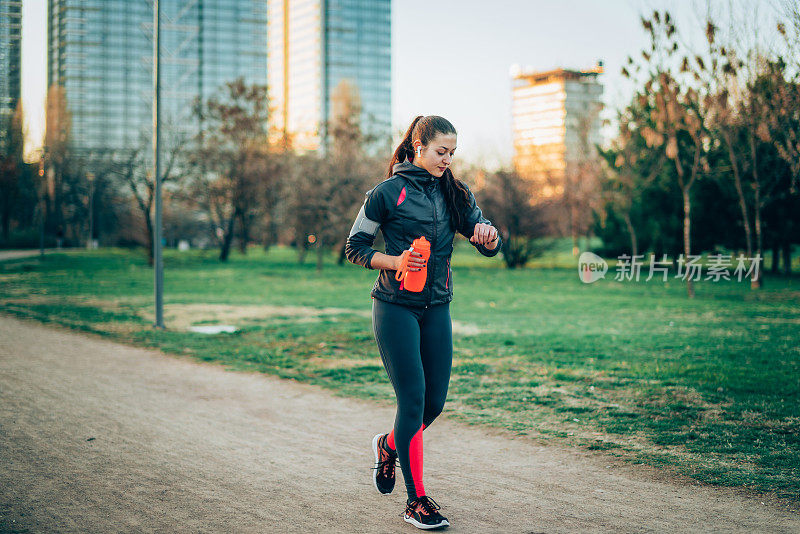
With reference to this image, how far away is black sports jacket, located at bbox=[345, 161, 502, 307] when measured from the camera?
354cm

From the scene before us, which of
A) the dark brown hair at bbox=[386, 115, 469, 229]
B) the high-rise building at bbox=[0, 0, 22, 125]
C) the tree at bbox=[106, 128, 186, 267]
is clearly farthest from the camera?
the tree at bbox=[106, 128, 186, 267]

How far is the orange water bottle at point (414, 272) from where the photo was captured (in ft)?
11.3

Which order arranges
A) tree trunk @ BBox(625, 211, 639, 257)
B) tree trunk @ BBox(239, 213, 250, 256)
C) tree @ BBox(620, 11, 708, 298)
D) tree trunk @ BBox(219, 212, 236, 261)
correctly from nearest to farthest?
tree @ BBox(620, 11, 708, 298), tree trunk @ BBox(625, 211, 639, 257), tree trunk @ BBox(239, 213, 250, 256), tree trunk @ BBox(219, 212, 236, 261)

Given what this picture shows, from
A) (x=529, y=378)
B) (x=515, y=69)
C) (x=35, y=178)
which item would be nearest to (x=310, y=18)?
(x=515, y=69)

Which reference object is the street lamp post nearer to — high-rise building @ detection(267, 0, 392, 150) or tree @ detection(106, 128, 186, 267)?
tree @ detection(106, 128, 186, 267)

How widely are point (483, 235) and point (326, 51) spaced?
528ft

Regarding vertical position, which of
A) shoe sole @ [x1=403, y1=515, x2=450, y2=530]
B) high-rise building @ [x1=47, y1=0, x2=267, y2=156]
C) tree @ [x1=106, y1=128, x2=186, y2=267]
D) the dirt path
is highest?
high-rise building @ [x1=47, y1=0, x2=267, y2=156]

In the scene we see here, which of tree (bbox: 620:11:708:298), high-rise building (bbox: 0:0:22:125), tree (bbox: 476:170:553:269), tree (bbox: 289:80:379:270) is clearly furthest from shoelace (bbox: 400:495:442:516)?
high-rise building (bbox: 0:0:22:125)

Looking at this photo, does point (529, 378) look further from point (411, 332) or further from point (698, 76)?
point (698, 76)

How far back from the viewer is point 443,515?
372 cm

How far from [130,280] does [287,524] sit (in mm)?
22585

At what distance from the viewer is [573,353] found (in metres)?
9.51

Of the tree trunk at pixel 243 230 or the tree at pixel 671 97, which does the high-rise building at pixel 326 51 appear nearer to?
the tree trunk at pixel 243 230

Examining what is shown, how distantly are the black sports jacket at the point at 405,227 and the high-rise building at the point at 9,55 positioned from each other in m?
36.0
